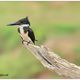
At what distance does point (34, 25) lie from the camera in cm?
233

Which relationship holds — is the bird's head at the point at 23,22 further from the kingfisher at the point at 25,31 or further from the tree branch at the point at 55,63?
the tree branch at the point at 55,63

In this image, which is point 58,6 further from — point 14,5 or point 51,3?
point 14,5

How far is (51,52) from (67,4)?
0.90 ft

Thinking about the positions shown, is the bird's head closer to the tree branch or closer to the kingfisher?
the kingfisher

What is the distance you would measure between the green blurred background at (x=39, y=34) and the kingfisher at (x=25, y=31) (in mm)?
37

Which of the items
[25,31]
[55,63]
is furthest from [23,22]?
[55,63]

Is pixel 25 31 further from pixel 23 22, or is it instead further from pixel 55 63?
pixel 55 63

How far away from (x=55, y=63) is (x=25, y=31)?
0.22 m

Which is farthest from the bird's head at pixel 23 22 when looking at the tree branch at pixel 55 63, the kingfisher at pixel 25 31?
the tree branch at pixel 55 63

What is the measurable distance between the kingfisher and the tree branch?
4 cm

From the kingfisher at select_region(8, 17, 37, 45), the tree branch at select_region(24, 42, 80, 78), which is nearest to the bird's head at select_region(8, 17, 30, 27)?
the kingfisher at select_region(8, 17, 37, 45)

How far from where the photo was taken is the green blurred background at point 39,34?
2.29 metres

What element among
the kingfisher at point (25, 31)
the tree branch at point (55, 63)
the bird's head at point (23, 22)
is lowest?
the tree branch at point (55, 63)

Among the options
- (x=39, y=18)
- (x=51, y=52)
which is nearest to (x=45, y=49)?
(x=51, y=52)
